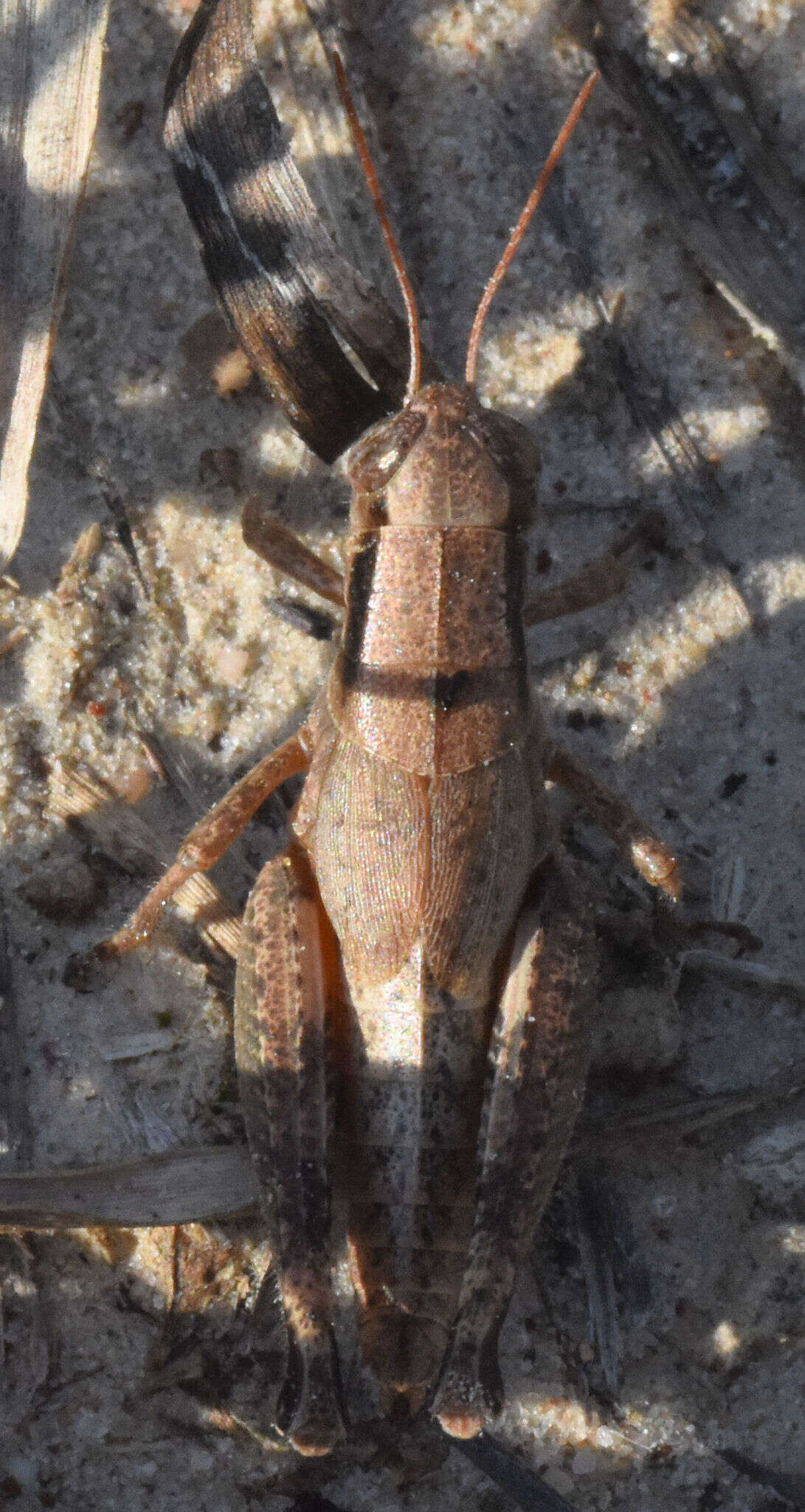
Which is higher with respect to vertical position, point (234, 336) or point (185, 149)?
point (185, 149)

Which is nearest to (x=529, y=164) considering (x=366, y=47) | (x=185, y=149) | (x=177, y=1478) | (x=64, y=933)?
(x=366, y=47)

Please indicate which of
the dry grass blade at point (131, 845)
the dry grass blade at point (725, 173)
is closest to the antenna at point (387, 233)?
the dry grass blade at point (725, 173)

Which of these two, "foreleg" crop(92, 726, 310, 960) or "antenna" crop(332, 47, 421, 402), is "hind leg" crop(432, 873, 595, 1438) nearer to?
"foreleg" crop(92, 726, 310, 960)

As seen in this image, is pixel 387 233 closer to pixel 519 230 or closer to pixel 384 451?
pixel 519 230

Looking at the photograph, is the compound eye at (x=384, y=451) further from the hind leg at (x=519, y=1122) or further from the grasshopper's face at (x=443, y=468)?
the hind leg at (x=519, y=1122)

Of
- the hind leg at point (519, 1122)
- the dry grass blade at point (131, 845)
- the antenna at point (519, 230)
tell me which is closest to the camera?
the hind leg at point (519, 1122)

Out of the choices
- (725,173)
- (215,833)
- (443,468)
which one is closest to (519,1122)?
(215,833)

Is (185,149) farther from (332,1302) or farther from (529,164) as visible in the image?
(332,1302)
